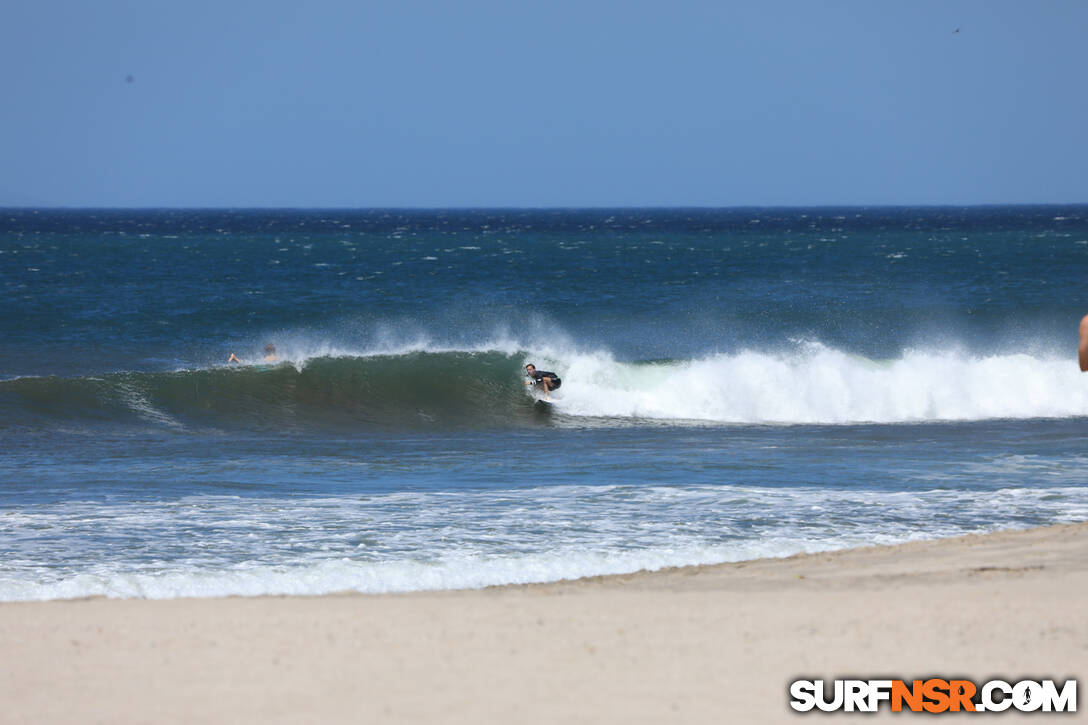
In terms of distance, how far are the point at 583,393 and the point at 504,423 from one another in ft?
7.82

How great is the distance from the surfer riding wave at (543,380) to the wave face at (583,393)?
0.85 feet

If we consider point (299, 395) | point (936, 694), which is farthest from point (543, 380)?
point (936, 694)

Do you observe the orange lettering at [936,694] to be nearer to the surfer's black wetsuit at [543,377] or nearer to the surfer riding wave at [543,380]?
the surfer riding wave at [543,380]

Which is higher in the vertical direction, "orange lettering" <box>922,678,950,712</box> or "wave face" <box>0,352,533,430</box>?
"orange lettering" <box>922,678,950,712</box>

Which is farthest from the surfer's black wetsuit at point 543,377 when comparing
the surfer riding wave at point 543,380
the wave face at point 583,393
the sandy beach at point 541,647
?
the sandy beach at point 541,647

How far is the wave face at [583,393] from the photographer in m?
19.7

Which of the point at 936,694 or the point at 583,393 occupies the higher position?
the point at 936,694

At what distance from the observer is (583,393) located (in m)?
21.3

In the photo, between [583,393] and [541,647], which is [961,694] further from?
[583,393]

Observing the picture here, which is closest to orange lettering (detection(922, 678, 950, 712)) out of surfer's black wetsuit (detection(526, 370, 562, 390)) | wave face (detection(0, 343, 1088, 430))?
wave face (detection(0, 343, 1088, 430))

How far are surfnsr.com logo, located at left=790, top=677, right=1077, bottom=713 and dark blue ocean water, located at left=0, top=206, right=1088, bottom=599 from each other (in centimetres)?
323

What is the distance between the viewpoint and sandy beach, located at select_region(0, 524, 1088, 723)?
17.8 ft

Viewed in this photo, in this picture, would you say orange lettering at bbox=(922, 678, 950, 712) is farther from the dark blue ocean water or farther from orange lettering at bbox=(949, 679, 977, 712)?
the dark blue ocean water

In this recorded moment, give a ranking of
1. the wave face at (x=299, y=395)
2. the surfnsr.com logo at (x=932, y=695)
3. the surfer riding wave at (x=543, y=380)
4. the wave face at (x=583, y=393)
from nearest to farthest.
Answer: the surfnsr.com logo at (x=932, y=695) → the wave face at (x=299, y=395) → the wave face at (x=583, y=393) → the surfer riding wave at (x=543, y=380)
